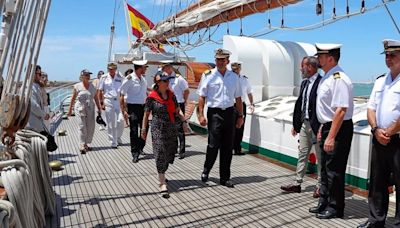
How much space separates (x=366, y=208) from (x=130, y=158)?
3.84m

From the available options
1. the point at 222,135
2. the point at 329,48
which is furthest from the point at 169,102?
the point at 329,48

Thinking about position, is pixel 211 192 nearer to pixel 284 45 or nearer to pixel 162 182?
pixel 162 182

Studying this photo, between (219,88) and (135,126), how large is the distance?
7.17 feet

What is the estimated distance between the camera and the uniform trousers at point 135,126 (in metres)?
6.54

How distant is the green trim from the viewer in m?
4.92

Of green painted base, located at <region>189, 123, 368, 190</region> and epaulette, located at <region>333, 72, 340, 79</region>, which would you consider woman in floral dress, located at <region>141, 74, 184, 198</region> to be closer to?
epaulette, located at <region>333, 72, 340, 79</region>

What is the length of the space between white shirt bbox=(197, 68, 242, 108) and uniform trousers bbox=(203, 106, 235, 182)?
90mm

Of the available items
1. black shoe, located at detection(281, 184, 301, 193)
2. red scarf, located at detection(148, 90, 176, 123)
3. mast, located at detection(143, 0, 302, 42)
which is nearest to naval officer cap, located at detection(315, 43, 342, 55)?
black shoe, located at detection(281, 184, 301, 193)

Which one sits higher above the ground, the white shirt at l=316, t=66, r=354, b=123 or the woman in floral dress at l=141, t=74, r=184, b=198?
the white shirt at l=316, t=66, r=354, b=123

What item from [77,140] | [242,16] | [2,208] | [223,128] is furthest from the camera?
[242,16]

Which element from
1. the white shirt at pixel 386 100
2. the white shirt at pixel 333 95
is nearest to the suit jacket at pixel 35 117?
the white shirt at pixel 333 95

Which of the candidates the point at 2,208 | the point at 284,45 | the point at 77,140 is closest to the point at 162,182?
the point at 2,208

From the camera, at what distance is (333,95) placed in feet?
12.0

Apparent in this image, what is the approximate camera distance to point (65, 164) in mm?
6145
